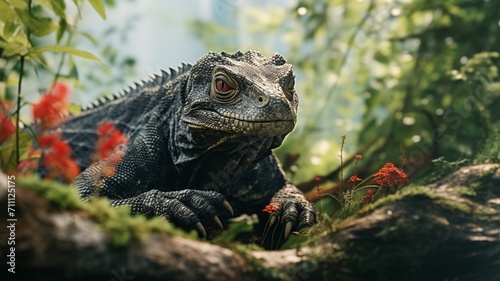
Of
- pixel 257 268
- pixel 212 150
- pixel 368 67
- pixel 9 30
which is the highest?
pixel 368 67

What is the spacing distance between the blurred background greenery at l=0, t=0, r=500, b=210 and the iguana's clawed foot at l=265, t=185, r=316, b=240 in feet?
5.25

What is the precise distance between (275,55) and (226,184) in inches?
42.1

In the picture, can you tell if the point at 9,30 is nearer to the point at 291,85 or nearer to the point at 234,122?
the point at 234,122

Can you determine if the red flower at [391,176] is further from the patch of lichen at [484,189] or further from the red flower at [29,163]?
the red flower at [29,163]

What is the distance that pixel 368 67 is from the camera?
28.5ft

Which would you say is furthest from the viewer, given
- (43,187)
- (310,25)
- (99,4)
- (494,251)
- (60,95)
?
(310,25)

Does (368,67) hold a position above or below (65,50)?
above

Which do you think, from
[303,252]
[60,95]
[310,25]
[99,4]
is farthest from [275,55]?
[310,25]

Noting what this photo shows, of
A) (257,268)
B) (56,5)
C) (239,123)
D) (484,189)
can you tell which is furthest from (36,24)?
(484,189)

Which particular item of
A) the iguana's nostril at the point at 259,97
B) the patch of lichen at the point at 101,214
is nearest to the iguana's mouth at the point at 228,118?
the iguana's nostril at the point at 259,97

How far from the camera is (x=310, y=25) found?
7.70 meters

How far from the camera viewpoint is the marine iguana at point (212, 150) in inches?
127

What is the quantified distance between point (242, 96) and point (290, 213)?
0.90 metres

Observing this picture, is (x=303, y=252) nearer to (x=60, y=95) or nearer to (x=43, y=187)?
(x=43, y=187)
